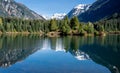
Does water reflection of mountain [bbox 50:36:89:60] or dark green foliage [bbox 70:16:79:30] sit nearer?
water reflection of mountain [bbox 50:36:89:60]

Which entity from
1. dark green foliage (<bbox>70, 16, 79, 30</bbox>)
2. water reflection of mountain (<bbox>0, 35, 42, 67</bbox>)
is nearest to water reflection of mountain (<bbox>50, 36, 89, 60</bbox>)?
water reflection of mountain (<bbox>0, 35, 42, 67</bbox>)

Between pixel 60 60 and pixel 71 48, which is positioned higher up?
pixel 60 60

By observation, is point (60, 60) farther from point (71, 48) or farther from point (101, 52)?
point (71, 48)

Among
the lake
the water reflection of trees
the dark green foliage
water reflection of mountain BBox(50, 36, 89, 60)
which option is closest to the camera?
the lake

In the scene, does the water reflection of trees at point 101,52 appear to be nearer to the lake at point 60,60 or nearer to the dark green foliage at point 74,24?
the lake at point 60,60

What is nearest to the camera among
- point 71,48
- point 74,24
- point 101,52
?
point 101,52

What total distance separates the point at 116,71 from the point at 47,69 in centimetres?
911

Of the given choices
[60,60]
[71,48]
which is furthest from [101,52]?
[60,60]

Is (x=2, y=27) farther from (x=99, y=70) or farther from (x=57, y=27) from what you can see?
(x=99, y=70)

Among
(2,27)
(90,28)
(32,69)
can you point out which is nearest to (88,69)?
(32,69)

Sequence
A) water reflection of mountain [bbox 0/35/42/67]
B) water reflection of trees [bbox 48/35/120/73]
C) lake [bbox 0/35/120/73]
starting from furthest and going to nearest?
water reflection of mountain [bbox 0/35/42/67]
water reflection of trees [bbox 48/35/120/73]
lake [bbox 0/35/120/73]

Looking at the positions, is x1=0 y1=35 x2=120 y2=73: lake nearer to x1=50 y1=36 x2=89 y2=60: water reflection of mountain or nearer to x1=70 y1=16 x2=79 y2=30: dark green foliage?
x1=50 y1=36 x2=89 y2=60: water reflection of mountain

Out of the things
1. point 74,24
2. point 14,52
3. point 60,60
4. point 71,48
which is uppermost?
point 74,24

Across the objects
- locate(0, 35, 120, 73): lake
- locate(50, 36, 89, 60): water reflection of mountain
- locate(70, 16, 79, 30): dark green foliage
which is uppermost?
locate(70, 16, 79, 30): dark green foliage
